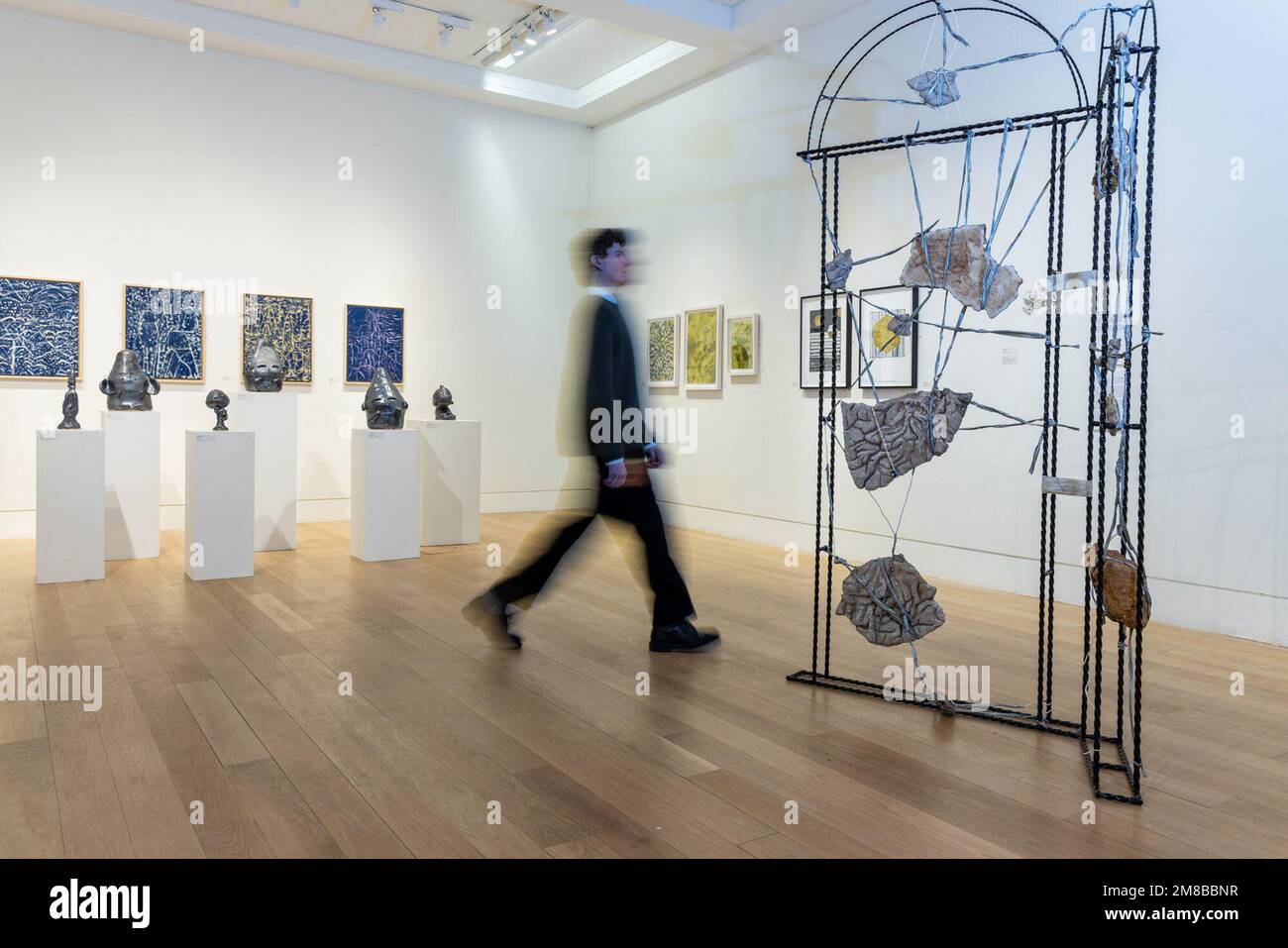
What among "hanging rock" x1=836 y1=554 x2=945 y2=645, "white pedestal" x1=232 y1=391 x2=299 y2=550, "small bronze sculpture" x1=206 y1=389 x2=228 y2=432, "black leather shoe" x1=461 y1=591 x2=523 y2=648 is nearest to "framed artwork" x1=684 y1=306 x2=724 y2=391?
"white pedestal" x1=232 y1=391 x2=299 y2=550

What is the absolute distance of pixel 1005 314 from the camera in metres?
7.12

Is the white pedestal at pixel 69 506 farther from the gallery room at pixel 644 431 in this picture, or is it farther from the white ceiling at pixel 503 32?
the white ceiling at pixel 503 32

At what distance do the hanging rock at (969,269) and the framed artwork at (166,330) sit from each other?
7.83 m

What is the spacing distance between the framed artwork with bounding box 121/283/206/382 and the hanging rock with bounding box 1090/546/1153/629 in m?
8.55

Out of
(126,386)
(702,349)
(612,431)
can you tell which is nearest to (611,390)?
(612,431)

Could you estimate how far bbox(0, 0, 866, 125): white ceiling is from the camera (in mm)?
8438

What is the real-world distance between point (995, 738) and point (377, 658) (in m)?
2.83

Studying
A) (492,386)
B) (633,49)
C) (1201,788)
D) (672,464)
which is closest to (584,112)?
(633,49)

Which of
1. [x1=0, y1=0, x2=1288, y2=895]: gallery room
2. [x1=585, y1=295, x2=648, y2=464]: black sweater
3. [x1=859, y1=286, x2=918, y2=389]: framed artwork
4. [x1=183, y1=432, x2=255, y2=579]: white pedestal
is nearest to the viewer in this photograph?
[x1=0, y1=0, x2=1288, y2=895]: gallery room

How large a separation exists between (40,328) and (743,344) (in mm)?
6369

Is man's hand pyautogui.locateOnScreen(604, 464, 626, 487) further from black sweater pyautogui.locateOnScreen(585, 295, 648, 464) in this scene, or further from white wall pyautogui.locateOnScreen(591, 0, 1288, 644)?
white wall pyautogui.locateOnScreen(591, 0, 1288, 644)

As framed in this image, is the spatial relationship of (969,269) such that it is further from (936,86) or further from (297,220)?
(297,220)

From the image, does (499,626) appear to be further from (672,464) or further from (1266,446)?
(672,464)

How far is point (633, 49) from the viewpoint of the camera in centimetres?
995
